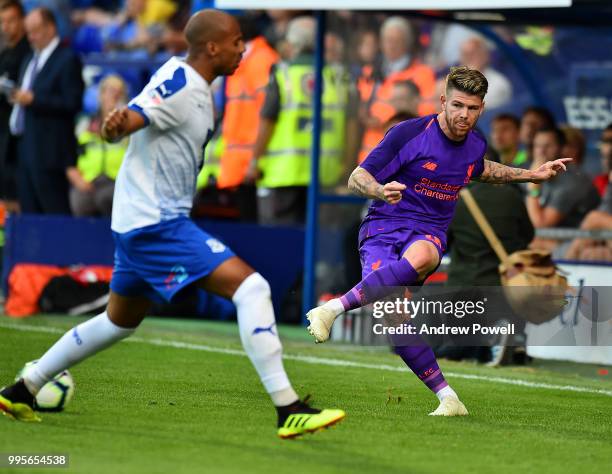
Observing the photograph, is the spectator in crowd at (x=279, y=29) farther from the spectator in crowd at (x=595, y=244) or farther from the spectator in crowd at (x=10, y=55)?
the spectator in crowd at (x=595, y=244)

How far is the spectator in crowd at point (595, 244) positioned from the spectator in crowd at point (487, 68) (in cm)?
257

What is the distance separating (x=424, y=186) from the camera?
8.56m

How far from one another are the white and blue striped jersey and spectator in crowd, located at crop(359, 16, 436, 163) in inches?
301

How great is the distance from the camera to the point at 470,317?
40.8 feet

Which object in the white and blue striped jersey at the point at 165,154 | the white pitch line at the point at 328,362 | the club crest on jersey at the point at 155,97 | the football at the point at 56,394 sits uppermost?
the club crest on jersey at the point at 155,97

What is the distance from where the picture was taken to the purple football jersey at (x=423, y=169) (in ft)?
27.9

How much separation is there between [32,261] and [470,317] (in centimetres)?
478

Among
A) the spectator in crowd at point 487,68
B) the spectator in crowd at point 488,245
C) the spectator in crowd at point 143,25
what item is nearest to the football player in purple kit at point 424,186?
the spectator in crowd at point 488,245

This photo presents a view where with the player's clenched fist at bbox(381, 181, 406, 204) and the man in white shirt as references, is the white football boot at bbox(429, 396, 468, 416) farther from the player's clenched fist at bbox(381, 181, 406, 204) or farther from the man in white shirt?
the man in white shirt

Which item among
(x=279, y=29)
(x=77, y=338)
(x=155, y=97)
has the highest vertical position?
(x=279, y=29)

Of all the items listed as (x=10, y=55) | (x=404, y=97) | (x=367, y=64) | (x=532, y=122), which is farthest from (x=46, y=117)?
(x=532, y=122)

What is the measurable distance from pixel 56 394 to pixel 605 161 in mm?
8028

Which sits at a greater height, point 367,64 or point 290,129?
point 367,64

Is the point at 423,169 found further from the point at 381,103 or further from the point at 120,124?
the point at 381,103
